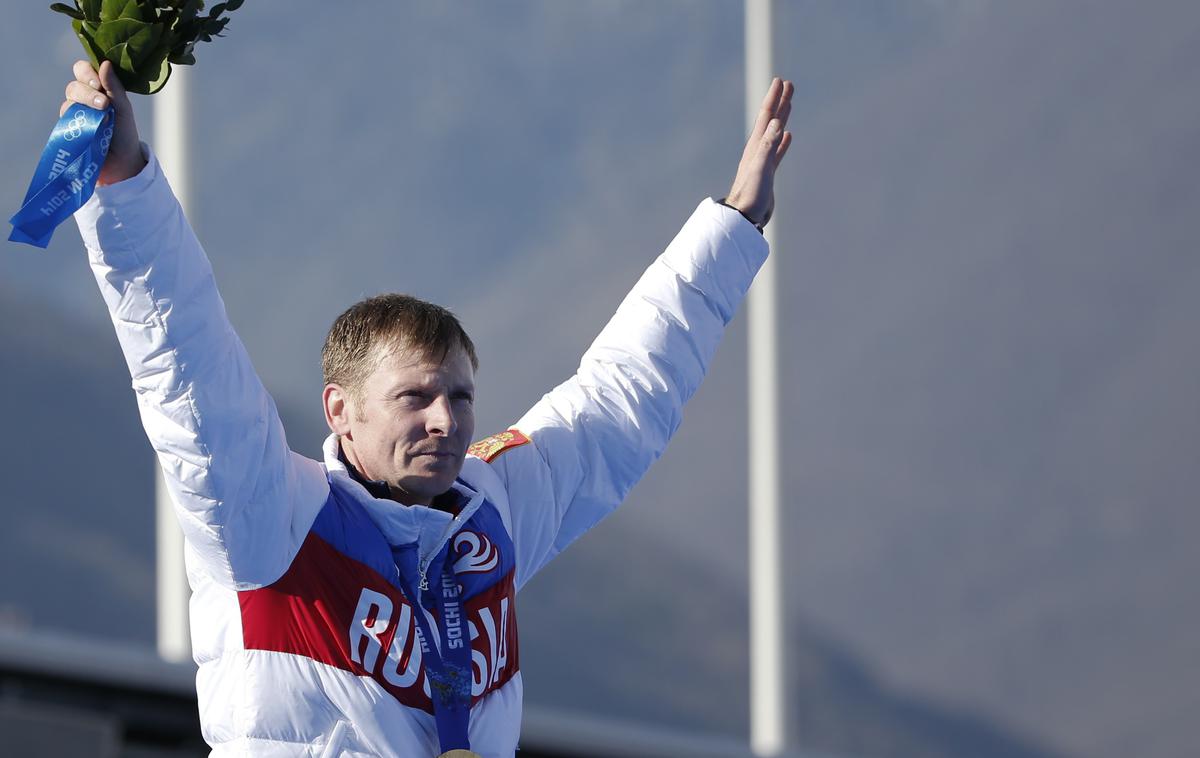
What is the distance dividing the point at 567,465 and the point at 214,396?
71 centimetres

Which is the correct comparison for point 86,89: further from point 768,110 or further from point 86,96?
point 768,110

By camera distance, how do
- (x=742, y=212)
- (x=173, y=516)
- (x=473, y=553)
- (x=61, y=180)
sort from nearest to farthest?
(x=61, y=180) < (x=473, y=553) < (x=742, y=212) < (x=173, y=516)

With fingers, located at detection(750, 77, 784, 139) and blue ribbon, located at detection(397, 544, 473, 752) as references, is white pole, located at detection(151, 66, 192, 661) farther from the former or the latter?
blue ribbon, located at detection(397, 544, 473, 752)

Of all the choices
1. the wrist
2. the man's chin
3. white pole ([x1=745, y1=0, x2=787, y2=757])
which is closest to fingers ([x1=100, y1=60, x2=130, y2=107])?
the man's chin

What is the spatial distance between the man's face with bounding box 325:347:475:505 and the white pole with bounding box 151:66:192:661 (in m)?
3.98

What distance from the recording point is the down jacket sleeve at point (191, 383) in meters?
1.99

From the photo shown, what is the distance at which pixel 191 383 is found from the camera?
2029mm

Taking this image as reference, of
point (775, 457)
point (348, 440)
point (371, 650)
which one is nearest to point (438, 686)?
point (371, 650)

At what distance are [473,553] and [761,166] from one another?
0.88 meters

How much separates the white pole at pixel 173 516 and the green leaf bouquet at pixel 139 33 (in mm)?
4183

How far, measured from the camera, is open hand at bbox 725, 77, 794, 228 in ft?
9.29

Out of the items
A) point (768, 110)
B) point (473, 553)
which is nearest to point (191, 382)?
point (473, 553)

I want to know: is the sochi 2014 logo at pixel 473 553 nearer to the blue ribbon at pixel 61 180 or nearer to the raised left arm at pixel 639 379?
the raised left arm at pixel 639 379

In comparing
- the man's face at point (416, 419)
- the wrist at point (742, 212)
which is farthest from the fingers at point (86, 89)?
the wrist at point (742, 212)
